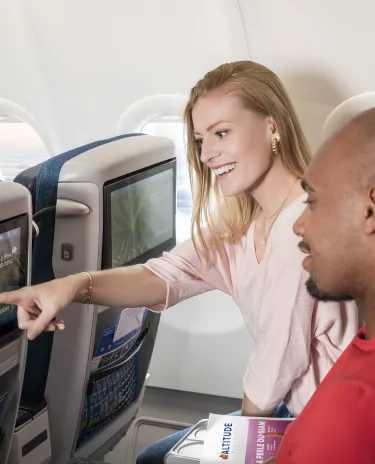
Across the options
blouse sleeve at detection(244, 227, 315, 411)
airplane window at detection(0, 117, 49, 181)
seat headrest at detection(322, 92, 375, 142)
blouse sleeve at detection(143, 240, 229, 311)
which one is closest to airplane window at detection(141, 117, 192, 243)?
airplane window at detection(0, 117, 49, 181)

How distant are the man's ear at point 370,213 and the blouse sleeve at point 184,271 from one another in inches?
41.1

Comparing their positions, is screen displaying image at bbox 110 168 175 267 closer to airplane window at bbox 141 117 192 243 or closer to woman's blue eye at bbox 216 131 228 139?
woman's blue eye at bbox 216 131 228 139

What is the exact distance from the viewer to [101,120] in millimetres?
3559

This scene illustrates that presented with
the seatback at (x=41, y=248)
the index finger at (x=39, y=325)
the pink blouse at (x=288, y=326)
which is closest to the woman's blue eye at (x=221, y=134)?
the pink blouse at (x=288, y=326)

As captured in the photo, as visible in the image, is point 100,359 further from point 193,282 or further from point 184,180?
point 184,180

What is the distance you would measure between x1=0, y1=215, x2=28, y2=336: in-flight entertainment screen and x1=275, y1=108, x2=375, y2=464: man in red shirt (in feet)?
2.41

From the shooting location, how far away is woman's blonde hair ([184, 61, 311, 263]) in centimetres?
211

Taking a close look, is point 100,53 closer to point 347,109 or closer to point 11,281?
point 347,109

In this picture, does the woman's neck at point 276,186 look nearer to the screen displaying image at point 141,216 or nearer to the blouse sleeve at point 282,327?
the blouse sleeve at point 282,327

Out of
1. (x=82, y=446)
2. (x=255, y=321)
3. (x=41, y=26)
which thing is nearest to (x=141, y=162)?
(x=255, y=321)

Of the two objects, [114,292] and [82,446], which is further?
[82,446]

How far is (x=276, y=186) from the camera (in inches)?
83.8

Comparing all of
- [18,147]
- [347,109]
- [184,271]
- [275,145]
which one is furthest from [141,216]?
[18,147]

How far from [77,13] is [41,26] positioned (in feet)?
0.69
